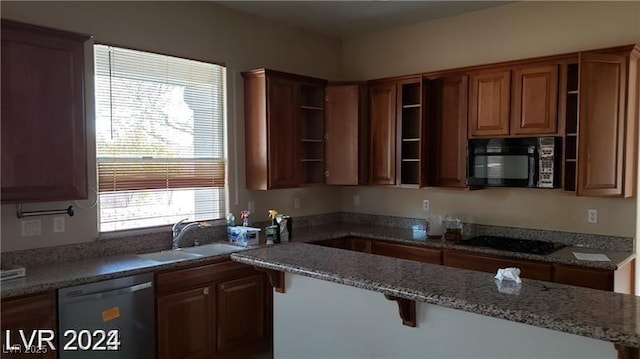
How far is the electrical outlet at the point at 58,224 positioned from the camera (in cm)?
315

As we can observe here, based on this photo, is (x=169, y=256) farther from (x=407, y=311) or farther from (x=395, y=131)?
(x=395, y=131)

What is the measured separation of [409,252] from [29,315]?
9.21 ft

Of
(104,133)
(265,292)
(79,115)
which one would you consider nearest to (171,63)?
(104,133)

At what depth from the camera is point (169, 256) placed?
3.47 m

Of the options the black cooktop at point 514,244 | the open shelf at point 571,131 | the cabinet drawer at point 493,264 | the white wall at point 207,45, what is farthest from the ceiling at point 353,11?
the cabinet drawer at point 493,264

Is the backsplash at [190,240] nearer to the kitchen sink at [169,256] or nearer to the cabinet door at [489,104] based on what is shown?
the kitchen sink at [169,256]

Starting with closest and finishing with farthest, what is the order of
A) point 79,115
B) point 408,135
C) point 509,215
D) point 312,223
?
point 79,115 < point 509,215 < point 408,135 < point 312,223

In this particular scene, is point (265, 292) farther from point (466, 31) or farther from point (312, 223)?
point (466, 31)

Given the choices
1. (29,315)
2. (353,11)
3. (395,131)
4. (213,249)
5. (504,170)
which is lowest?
(29,315)

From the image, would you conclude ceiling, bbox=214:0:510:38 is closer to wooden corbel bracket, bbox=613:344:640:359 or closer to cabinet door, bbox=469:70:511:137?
cabinet door, bbox=469:70:511:137

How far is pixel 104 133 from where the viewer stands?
340 centimetres

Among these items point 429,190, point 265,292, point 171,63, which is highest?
point 171,63

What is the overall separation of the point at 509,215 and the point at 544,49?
1.42 meters

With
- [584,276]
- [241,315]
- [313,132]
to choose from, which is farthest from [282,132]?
[584,276]
